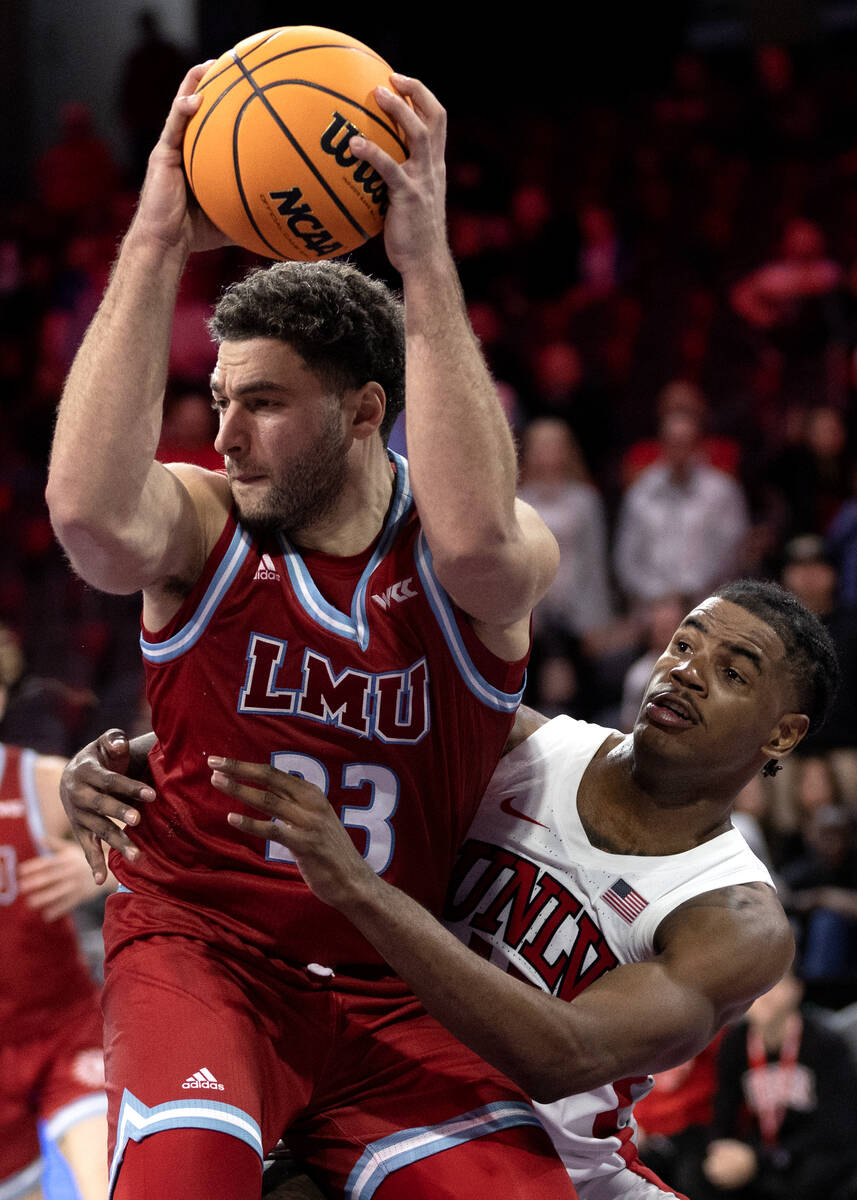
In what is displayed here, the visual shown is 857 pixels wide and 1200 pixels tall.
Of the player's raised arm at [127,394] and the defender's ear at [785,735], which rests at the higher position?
the player's raised arm at [127,394]

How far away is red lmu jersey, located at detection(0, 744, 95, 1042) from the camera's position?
173 inches

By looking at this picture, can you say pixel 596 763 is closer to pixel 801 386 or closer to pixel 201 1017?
pixel 201 1017

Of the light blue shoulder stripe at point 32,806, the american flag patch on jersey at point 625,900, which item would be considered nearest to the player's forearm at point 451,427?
the american flag patch on jersey at point 625,900

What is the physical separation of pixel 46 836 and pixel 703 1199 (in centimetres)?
290

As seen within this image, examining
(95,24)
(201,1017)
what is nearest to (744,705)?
(201,1017)

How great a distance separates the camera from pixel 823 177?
9641 mm

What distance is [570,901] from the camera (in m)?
2.94

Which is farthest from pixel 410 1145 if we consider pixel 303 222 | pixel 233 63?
pixel 233 63

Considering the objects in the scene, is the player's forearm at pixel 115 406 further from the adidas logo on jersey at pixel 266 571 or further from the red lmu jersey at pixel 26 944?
the red lmu jersey at pixel 26 944

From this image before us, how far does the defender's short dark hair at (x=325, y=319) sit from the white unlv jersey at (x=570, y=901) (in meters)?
0.95

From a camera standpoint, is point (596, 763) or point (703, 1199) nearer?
point (596, 763)

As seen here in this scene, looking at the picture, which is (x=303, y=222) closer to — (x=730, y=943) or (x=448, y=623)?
(x=448, y=623)

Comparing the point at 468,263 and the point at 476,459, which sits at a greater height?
the point at 468,263

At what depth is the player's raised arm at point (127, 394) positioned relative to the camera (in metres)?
2.23
